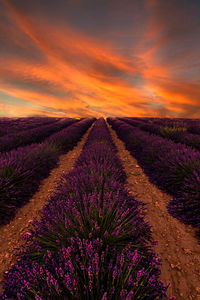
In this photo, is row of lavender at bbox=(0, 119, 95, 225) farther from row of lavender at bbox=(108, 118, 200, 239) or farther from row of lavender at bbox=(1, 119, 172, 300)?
row of lavender at bbox=(108, 118, 200, 239)

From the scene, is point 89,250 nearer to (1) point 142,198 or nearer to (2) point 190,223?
(2) point 190,223

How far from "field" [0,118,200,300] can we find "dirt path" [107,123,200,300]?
0.03ft

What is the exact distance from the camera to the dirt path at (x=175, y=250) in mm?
1516

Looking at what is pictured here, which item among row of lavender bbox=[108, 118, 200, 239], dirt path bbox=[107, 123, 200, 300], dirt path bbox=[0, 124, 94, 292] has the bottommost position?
dirt path bbox=[0, 124, 94, 292]

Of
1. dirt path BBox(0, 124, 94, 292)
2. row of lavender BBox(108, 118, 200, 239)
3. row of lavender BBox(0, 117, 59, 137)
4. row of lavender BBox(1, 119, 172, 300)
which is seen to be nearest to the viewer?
row of lavender BBox(1, 119, 172, 300)

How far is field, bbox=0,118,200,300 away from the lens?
1008mm

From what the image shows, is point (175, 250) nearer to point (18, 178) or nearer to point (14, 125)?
point (18, 178)

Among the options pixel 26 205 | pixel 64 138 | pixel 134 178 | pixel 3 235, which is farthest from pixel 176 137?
pixel 3 235

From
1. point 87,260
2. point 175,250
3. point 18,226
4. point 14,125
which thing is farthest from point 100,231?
point 14,125

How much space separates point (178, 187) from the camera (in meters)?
3.45

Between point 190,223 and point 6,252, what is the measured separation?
9.62 feet

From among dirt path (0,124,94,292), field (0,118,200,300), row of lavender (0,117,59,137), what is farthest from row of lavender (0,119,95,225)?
row of lavender (0,117,59,137)

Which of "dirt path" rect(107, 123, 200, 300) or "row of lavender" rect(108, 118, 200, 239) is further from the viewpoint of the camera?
"row of lavender" rect(108, 118, 200, 239)

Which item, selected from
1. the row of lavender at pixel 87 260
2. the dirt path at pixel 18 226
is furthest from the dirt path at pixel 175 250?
the dirt path at pixel 18 226
